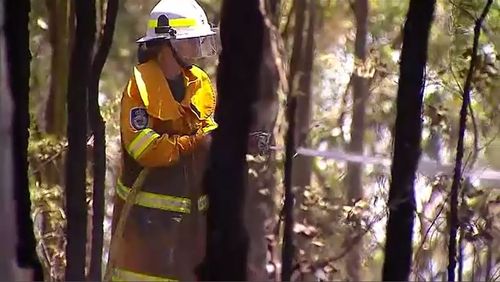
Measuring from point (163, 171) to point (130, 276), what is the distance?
0.62 ft

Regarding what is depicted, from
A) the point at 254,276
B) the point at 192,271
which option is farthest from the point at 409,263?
the point at 192,271

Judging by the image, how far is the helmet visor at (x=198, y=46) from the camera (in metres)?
1.30

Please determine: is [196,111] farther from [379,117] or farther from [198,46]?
[379,117]

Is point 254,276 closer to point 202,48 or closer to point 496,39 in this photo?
point 202,48

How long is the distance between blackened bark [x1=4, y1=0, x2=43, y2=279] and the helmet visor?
0.86 feet

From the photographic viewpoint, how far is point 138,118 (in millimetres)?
1316

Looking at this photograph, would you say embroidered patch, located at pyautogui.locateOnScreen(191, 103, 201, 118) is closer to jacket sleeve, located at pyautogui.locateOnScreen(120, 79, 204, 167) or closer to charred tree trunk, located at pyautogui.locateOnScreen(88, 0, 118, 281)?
jacket sleeve, located at pyautogui.locateOnScreen(120, 79, 204, 167)

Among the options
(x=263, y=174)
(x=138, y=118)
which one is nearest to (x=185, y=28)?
(x=138, y=118)

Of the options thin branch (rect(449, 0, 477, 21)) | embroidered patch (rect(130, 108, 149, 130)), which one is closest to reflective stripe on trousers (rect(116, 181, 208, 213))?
embroidered patch (rect(130, 108, 149, 130))

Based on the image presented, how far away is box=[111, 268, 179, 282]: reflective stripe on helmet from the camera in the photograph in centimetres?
135

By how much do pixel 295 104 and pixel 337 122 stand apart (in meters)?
0.07

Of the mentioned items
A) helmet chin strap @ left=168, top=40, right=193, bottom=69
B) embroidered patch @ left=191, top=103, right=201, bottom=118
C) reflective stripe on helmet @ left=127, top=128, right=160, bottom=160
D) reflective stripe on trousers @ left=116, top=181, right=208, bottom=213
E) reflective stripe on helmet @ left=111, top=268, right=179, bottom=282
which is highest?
helmet chin strap @ left=168, top=40, right=193, bottom=69

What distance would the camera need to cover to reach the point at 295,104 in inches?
51.5

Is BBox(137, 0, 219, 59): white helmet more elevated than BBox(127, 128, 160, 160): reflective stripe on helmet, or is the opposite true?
BBox(137, 0, 219, 59): white helmet
